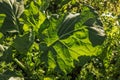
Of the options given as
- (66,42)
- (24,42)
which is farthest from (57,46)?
(24,42)

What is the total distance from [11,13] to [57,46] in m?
0.58

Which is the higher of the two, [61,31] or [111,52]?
[61,31]

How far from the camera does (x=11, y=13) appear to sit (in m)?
3.46

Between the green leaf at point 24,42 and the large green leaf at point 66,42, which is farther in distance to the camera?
the large green leaf at point 66,42

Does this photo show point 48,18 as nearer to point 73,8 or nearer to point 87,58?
point 87,58

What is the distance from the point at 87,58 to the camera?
3.24 m

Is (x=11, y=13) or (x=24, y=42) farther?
(x=11, y=13)

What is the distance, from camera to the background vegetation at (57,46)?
3148 millimetres

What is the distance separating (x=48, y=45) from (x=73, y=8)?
1317 mm

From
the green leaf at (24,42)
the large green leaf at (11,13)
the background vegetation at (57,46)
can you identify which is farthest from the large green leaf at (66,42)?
the large green leaf at (11,13)

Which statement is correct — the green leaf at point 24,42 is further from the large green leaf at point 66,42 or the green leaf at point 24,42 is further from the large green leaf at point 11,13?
the large green leaf at point 11,13

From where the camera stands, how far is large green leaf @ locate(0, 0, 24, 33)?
342 cm

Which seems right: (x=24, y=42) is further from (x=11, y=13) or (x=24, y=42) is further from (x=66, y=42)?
(x=11, y=13)

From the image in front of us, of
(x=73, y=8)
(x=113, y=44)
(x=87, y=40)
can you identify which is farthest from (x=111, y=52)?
(x=73, y=8)
